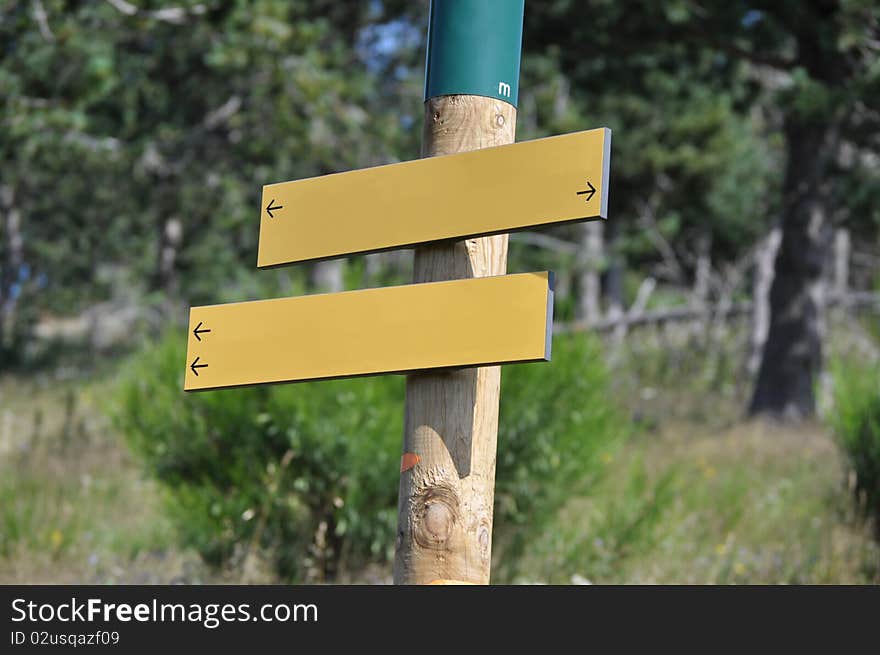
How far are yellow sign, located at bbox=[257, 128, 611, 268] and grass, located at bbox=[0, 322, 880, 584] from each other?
2662 millimetres

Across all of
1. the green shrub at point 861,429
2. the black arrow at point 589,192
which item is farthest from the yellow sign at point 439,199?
the green shrub at point 861,429

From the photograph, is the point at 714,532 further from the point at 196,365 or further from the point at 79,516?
the point at 196,365

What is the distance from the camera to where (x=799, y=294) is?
9.43 metres

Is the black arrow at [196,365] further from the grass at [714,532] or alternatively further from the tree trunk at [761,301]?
the tree trunk at [761,301]

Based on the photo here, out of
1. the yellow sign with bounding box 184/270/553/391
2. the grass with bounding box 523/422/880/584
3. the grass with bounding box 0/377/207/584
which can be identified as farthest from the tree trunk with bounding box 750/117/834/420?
the yellow sign with bounding box 184/270/553/391

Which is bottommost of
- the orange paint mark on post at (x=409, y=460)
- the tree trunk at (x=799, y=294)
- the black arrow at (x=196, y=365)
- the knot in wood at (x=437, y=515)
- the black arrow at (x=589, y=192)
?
the knot in wood at (x=437, y=515)

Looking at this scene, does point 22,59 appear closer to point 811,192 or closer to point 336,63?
point 336,63

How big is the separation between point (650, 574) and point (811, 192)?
5.82m

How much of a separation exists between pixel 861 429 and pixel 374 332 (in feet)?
12.4

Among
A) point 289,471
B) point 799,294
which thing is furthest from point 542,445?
point 799,294

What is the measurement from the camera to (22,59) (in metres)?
8.32

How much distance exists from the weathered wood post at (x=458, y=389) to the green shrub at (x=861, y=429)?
11.4 feet

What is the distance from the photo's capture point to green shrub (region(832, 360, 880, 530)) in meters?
4.88

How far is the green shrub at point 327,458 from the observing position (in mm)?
4352
